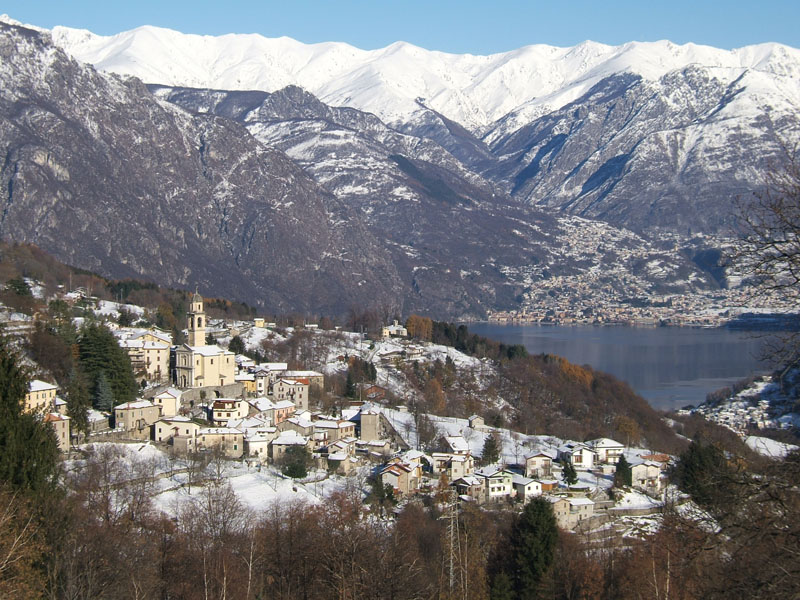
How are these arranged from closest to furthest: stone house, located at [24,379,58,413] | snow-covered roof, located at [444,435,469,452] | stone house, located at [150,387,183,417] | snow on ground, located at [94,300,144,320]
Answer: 1. stone house, located at [24,379,58,413]
2. stone house, located at [150,387,183,417]
3. snow-covered roof, located at [444,435,469,452]
4. snow on ground, located at [94,300,144,320]

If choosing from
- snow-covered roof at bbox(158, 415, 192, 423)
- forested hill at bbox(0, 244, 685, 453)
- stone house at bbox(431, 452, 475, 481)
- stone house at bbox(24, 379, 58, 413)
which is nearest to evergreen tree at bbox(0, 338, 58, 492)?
stone house at bbox(24, 379, 58, 413)

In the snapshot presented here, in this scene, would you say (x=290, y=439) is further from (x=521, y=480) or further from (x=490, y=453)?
(x=521, y=480)

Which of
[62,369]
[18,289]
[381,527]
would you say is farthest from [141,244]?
[381,527]

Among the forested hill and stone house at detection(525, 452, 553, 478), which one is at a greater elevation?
the forested hill

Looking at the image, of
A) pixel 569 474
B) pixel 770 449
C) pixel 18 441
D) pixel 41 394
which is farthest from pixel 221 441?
pixel 18 441

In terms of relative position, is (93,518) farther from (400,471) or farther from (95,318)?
(95,318)

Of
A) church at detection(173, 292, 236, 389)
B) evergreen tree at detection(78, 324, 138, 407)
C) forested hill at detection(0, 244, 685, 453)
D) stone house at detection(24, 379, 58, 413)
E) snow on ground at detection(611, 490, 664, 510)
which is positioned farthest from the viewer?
forested hill at detection(0, 244, 685, 453)

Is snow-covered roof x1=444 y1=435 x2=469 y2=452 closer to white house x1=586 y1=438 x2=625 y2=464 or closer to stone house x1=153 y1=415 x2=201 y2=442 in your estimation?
white house x1=586 y1=438 x2=625 y2=464
